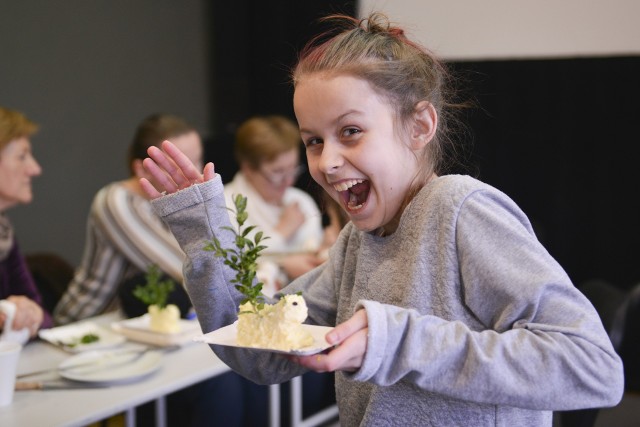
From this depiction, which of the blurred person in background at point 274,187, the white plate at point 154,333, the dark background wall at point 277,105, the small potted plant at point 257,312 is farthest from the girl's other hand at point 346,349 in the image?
the blurred person in background at point 274,187

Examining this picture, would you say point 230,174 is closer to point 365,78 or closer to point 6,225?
point 6,225

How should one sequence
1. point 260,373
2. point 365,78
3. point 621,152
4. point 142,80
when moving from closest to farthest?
point 365,78
point 260,373
point 621,152
point 142,80

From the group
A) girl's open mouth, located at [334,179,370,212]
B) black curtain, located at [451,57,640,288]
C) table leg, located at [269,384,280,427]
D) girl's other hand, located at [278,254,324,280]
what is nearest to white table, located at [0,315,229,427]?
table leg, located at [269,384,280,427]

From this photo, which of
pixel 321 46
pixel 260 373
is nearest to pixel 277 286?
pixel 260 373

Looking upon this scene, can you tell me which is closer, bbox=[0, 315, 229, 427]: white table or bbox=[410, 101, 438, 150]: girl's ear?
bbox=[410, 101, 438, 150]: girl's ear

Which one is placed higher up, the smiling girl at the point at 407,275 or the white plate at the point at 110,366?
the smiling girl at the point at 407,275

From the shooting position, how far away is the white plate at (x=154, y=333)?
6.93 feet

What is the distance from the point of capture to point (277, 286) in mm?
2652

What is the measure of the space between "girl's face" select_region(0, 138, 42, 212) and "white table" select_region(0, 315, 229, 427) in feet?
2.16

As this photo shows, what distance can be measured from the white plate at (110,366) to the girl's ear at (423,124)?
1091mm

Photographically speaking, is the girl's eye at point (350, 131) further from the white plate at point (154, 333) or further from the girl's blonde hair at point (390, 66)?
the white plate at point (154, 333)

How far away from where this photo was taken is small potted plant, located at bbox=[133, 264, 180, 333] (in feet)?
7.00

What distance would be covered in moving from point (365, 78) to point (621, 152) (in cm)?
267

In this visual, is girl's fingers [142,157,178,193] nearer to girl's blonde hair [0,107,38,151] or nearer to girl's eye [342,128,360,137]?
girl's eye [342,128,360,137]
